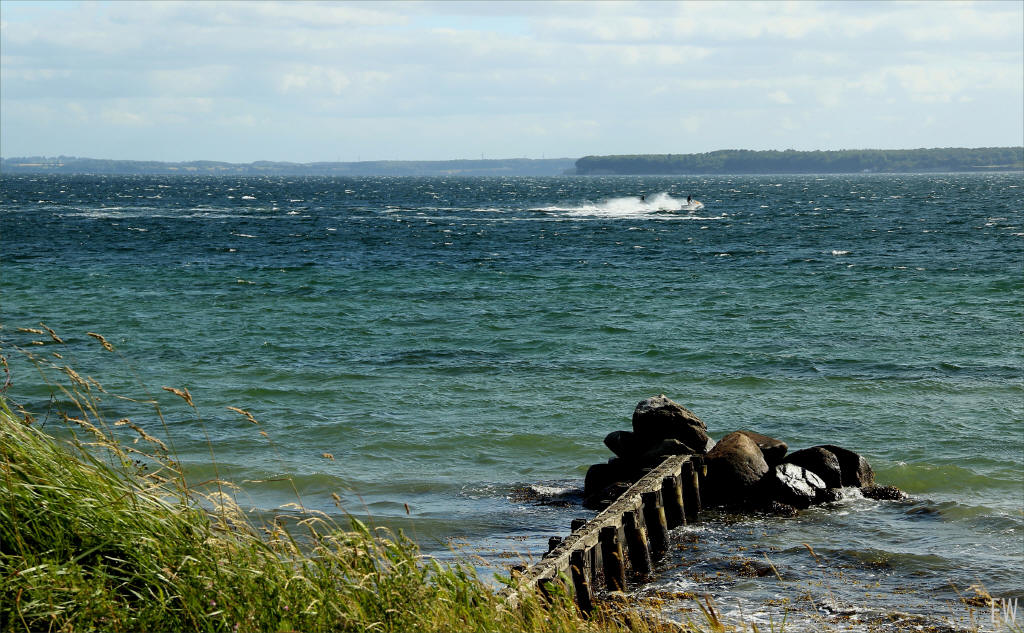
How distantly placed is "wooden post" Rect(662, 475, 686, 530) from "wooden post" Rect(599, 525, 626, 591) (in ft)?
7.56

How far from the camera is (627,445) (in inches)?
548

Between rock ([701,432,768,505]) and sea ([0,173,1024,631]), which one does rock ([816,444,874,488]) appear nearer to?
sea ([0,173,1024,631])

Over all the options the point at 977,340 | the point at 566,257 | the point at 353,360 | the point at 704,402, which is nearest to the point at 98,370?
the point at 353,360

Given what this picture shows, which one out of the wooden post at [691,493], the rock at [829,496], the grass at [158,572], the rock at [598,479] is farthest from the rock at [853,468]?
the grass at [158,572]

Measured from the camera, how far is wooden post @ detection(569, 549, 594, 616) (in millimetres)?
8555

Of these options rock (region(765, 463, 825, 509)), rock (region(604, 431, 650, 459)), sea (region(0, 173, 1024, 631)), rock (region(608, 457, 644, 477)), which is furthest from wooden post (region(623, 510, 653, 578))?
rock (region(765, 463, 825, 509))

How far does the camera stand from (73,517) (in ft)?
15.9

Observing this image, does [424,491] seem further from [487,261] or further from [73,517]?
[487,261]

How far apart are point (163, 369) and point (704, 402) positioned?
1194 centimetres

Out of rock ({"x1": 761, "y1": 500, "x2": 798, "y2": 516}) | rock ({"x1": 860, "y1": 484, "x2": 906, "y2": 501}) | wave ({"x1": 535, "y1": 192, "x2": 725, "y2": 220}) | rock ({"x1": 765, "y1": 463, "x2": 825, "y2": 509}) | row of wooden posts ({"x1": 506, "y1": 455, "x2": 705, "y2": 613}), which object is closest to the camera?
row of wooden posts ({"x1": 506, "y1": 455, "x2": 705, "y2": 613})

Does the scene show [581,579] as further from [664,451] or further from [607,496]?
[664,451]

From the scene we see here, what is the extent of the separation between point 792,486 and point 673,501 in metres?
1.96

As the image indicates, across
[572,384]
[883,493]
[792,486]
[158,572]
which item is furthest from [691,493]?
[158,572]

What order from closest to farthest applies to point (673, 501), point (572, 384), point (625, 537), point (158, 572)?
point (158, 572) → point (625, 537) → point (673, 501) → point (572, 384)
